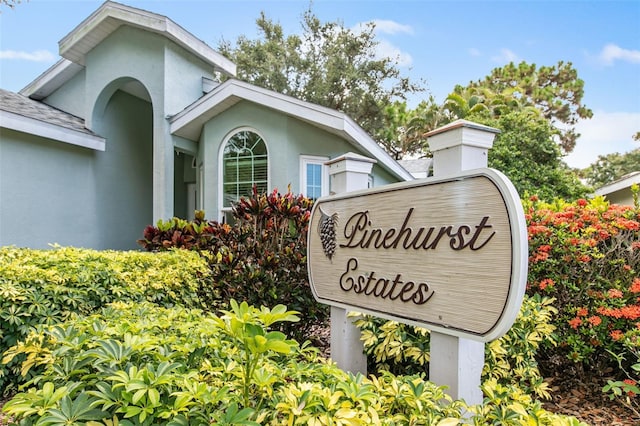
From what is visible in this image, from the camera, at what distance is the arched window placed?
8.12 meters

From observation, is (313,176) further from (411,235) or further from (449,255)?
(449,255)

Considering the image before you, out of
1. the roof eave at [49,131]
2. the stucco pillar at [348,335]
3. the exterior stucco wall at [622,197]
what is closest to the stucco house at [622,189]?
the exterior stucco wall at [622,197]

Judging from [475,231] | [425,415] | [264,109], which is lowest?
[425,415]

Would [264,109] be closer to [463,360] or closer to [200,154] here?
[200,154]

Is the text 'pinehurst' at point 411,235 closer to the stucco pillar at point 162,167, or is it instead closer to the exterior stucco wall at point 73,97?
the stucco pillar at point 162,167

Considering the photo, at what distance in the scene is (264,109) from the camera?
26.2 feet

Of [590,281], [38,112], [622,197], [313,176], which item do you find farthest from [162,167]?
[622,197]

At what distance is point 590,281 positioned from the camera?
341 cm

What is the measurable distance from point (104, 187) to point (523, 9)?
550 inches

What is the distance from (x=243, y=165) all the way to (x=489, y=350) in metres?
6.66

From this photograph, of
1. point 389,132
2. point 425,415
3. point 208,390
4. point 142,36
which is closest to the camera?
point 208,390

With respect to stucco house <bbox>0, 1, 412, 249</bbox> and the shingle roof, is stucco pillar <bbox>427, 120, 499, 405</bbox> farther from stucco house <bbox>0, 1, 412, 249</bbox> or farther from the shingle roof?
the shingle roof

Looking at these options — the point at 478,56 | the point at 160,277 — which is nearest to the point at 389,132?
the point at 478,56

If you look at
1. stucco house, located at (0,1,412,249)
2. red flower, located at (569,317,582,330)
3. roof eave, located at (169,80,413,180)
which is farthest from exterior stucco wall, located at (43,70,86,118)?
red flower, located at (569,317,582,330)
